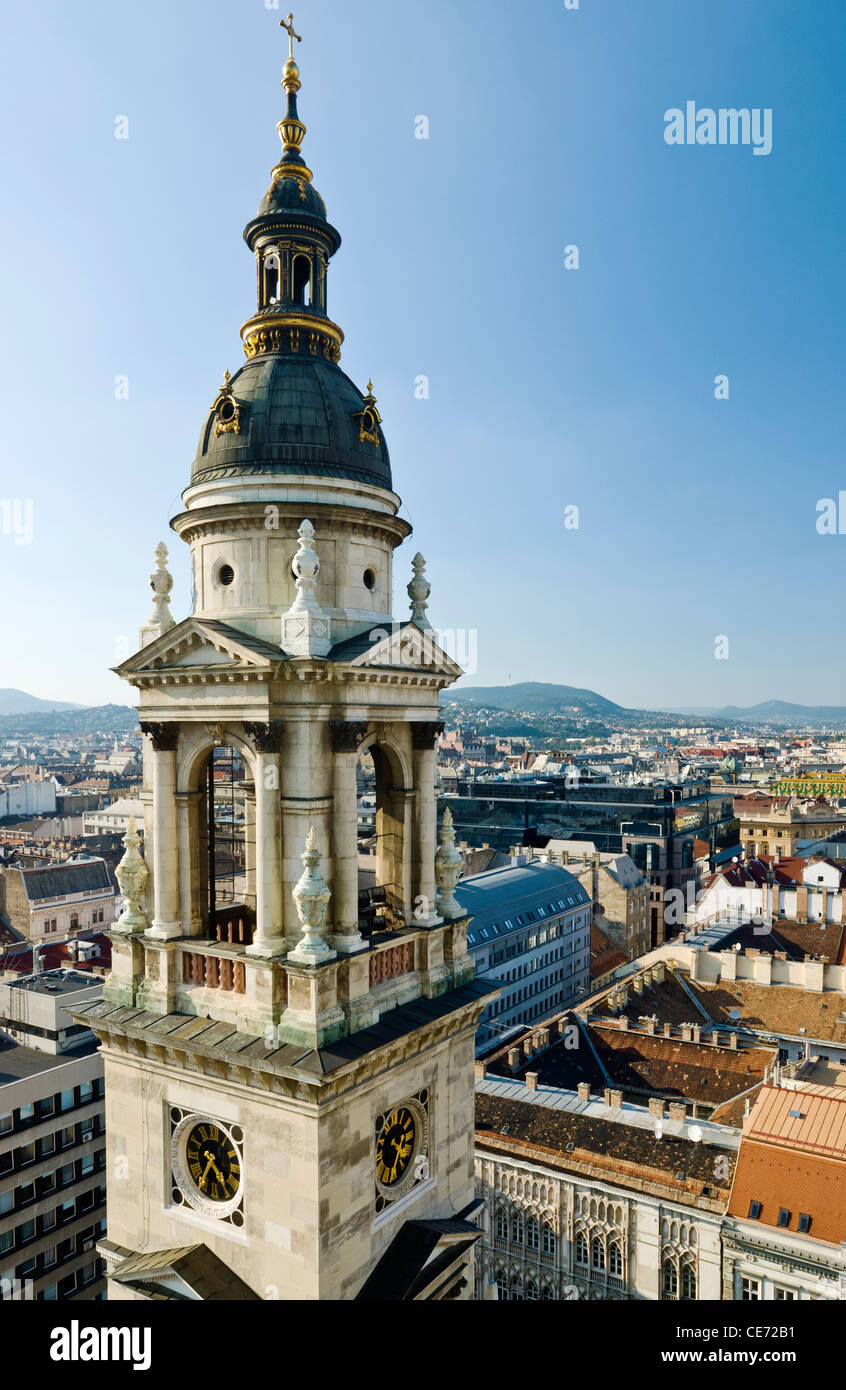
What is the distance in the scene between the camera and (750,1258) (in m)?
32.6

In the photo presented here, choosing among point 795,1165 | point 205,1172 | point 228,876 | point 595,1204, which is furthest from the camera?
point 595,1204

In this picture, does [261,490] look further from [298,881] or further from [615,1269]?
[615,1269]

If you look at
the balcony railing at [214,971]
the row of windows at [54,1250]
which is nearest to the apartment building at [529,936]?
the row of windows at [54,1250]

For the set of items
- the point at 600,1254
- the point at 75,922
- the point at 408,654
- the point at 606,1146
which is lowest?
the point at 75,922

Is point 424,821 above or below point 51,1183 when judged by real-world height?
above

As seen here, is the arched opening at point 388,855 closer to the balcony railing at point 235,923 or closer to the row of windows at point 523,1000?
the balcony railing at point 235,923

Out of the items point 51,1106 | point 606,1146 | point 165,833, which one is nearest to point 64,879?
point 51,1106

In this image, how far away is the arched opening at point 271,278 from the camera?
1865 centimetres

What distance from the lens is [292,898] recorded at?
16.0m

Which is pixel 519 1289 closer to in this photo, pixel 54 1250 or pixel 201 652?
pixel 54 1250

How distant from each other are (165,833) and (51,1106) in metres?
33.8

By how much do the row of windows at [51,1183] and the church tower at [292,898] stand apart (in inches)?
1184
